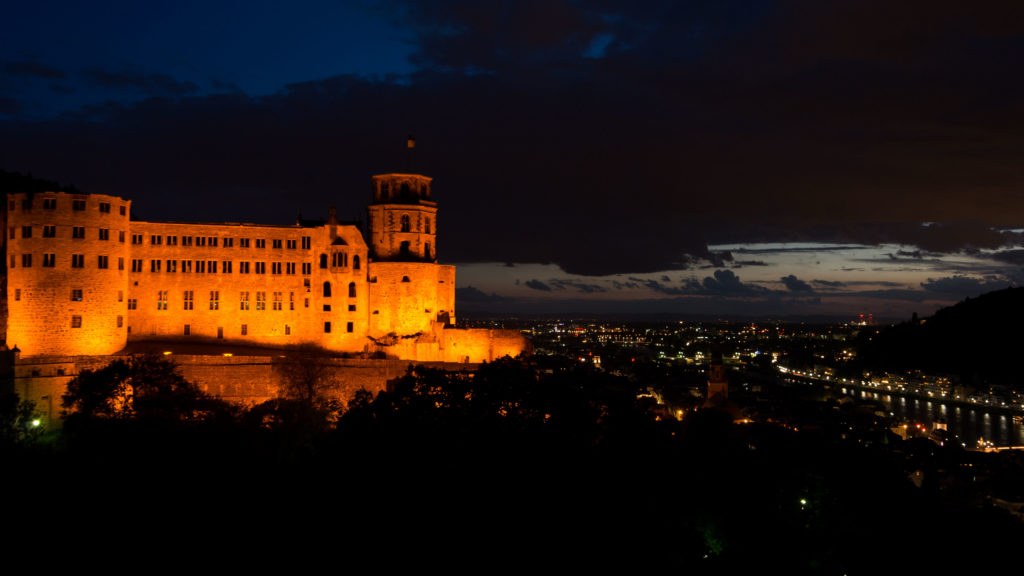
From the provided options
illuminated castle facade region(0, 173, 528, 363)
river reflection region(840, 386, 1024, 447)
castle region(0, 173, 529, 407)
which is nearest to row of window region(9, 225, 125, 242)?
castle region(0, 173, 529, 407)

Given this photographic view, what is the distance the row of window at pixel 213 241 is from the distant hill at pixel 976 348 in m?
135

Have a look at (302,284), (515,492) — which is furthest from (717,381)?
(515,492)

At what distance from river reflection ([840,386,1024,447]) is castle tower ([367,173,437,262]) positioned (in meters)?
69.6

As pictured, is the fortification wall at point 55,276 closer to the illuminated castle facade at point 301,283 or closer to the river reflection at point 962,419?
the illuminated castle facade at point 301,283

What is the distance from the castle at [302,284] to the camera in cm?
6494

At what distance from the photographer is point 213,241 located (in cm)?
6675

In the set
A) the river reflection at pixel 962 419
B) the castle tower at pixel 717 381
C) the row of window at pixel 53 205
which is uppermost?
the row of window at pixel 53 205

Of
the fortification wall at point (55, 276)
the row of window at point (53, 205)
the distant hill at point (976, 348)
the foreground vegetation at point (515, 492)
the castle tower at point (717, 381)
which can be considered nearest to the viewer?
the foreground vegetation at point (515, 492)

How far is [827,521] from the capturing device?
3681 cm

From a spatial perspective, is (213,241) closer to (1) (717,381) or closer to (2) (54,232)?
(2) (54,232)

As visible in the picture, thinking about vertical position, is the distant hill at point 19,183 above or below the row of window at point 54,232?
above

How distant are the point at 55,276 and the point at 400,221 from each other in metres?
26.7

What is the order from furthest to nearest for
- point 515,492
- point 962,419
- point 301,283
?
1. point 962,419
2. point 301,283
3. point 515,492

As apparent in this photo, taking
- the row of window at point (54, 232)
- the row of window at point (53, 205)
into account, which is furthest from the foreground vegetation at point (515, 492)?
the row of window at point (53, 205)
